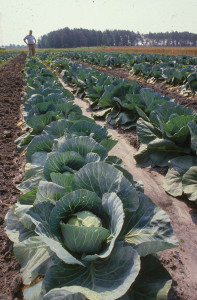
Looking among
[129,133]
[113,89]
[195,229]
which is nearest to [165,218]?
[195,229]

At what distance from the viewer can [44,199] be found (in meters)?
1.81

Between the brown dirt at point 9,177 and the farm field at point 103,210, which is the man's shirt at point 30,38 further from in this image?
the farm field at point 103,210

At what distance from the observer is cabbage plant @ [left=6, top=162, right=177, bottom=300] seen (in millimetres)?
1490

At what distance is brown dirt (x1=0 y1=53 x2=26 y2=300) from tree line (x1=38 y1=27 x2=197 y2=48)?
326 feet

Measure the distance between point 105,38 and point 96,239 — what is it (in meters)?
115

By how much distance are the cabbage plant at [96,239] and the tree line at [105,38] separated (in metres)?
105

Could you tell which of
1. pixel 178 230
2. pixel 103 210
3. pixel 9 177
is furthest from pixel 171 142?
pixel 9 177

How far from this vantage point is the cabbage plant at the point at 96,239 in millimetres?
1490

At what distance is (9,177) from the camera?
3.73m

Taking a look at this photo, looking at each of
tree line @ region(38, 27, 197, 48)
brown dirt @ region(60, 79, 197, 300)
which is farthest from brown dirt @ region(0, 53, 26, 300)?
tree line @ region(38, 27, 197, 48)

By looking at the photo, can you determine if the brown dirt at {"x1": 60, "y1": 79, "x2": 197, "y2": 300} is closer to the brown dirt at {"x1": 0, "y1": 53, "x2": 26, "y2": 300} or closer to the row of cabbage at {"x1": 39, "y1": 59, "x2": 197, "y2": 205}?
the row of cabbage at {"x1": 39, "y1": 59, "x2": 197, "y2": 205}

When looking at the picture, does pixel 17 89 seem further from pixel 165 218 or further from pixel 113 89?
pixel 165 218

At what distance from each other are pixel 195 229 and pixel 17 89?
28.6 ft

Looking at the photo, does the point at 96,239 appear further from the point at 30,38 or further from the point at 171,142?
the point at 30,38
